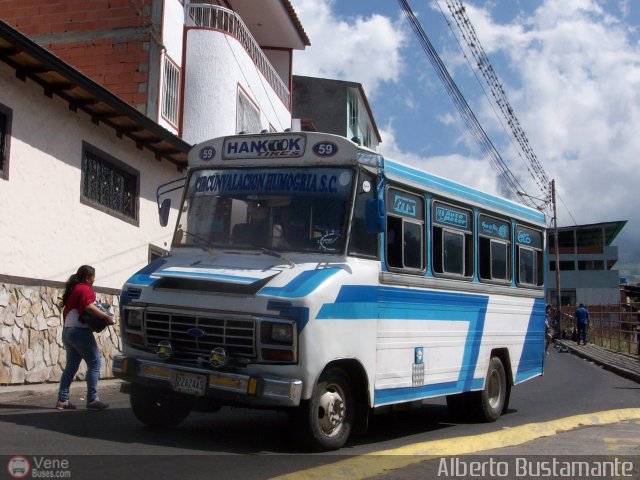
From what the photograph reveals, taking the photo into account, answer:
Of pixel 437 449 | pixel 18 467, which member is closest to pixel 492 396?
pixel 437 449

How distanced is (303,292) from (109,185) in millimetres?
9154

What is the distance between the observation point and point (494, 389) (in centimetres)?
1034

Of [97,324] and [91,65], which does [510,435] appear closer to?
[97,324]

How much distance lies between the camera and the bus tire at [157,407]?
759 centimetres

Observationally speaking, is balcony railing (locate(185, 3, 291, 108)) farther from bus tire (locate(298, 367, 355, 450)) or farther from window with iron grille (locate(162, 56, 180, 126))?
bus tire (locate(298, 367, 355, 450))

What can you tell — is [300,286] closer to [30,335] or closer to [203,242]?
[203,242]

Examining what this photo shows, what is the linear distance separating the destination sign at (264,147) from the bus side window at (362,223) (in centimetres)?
68

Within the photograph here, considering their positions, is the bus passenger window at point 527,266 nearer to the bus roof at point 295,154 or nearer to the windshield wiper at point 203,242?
the bus roof at point 295,154

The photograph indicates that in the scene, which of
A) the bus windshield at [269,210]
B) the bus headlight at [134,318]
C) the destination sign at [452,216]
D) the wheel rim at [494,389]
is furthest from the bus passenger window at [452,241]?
the bus headlight at [134,318]

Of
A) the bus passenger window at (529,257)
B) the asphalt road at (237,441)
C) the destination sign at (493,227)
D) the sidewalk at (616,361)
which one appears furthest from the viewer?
the sidewalk at (616,361)

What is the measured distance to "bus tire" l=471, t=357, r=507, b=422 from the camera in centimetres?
988

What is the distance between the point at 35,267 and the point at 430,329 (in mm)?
6844

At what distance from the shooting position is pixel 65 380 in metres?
9.19

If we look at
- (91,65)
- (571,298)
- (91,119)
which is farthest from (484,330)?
(571,298)
